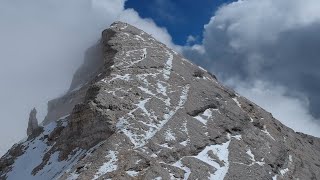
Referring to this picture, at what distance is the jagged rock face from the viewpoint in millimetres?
69000

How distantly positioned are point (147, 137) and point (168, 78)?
64.1ft

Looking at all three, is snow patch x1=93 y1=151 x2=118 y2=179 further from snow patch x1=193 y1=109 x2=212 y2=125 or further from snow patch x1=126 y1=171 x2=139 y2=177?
snow patch x1=193 y1=109 x2=212 y2=125

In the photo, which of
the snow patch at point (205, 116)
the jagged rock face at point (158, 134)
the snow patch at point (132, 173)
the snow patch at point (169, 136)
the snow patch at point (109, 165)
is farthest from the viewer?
the snow patch at point (205, 116)

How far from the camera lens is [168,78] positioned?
298 ft

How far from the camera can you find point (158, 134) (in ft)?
244

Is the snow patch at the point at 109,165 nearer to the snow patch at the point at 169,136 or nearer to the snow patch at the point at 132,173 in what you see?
the snow patch at the point at 132,173

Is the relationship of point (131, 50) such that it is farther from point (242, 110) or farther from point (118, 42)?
point (242, 110)

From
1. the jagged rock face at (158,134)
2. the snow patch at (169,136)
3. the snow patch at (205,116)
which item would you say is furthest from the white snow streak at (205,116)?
the snow patch at (169,136)

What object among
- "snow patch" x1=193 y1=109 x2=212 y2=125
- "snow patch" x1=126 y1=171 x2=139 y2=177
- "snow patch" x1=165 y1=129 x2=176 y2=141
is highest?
"snow patch" x1=193 y1=109 x2=212 y2=125

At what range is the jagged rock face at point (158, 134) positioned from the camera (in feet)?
226

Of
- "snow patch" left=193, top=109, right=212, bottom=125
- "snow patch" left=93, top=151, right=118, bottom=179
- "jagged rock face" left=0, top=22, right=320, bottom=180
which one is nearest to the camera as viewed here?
"snow patch" left=93, top=151, right=118, bottom=179

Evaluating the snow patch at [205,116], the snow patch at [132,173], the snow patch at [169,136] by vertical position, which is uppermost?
the snow patch at [205,116]

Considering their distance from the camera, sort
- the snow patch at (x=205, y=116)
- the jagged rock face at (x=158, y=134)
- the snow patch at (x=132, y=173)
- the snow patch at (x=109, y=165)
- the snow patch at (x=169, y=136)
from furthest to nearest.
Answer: the snow patch at (x=205, y=116) < the snow patch at (x=169, y=136) < the jagged rock face at (x=158, y=134) < the snow patch at (x=132, y=173) < the snow patch at (x=109, y=165)

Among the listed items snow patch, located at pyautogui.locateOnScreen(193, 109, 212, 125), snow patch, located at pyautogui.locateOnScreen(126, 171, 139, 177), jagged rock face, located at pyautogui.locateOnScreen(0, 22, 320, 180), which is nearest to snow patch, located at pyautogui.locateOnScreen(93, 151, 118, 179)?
jagged rock face, located at pyautogui.locateOnScreen(0, 22, 320, 180)
